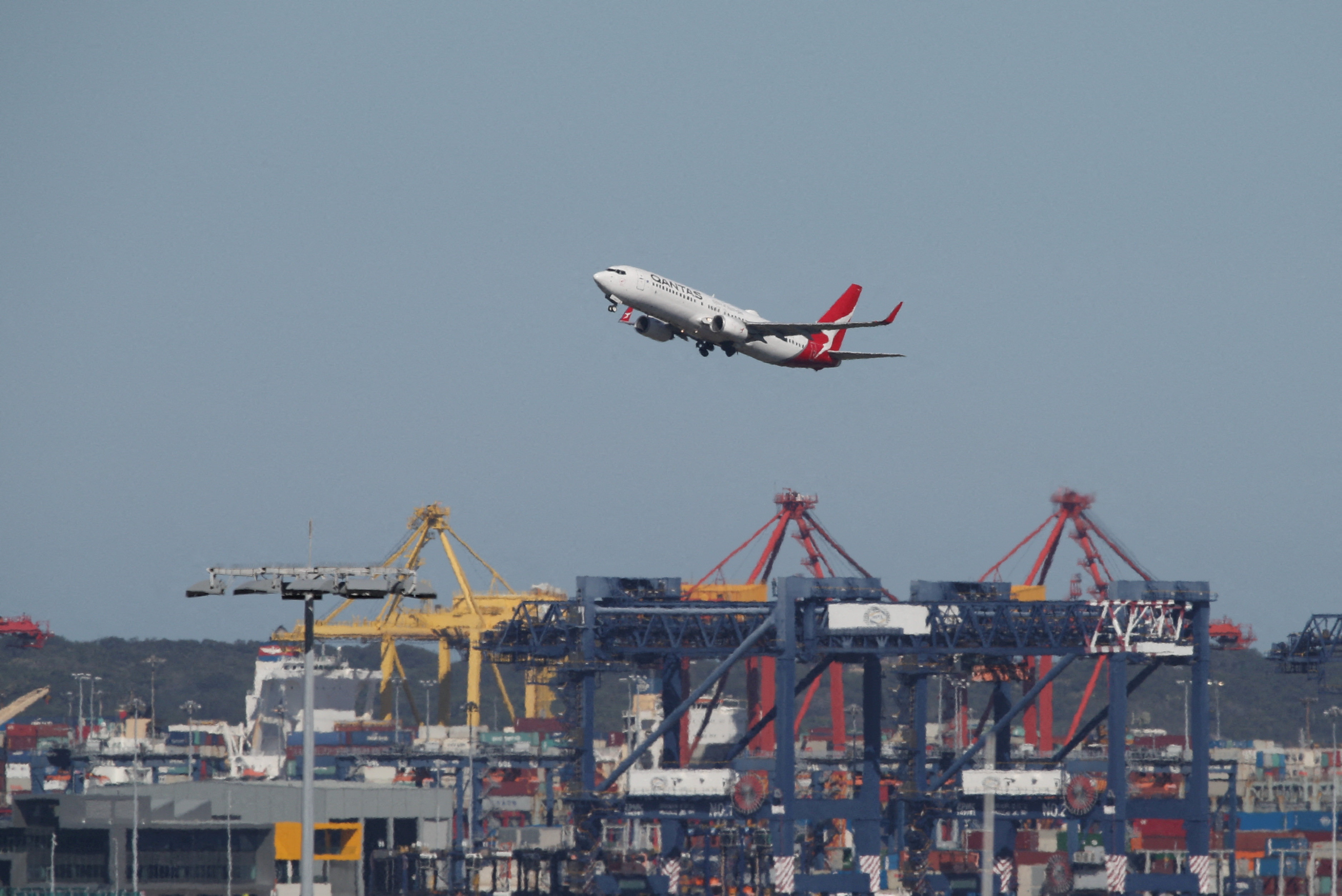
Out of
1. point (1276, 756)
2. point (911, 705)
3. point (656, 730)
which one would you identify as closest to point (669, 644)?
point (656, 730)

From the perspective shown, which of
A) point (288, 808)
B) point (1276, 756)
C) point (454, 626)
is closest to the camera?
point (288, 808)

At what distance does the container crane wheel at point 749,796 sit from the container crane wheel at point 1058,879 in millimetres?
20940

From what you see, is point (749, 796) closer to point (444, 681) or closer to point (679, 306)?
point (679, 306)

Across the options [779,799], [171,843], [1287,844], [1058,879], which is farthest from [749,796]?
[1287,844]

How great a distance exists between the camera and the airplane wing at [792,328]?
86.3 metres

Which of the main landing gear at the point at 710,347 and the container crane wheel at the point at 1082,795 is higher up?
the main landing gear at the point at 710,347

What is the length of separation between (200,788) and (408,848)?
15434mm

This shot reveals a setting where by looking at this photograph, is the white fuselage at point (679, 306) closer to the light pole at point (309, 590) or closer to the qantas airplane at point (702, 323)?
the qantas airplane at point (702, 323)

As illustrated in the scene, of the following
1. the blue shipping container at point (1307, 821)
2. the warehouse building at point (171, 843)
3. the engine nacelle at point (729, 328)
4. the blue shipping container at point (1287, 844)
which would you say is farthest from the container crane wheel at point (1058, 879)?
the engine nacelle at point (729, 328)

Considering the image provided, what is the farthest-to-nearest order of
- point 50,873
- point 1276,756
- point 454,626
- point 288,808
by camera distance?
point 1276,756 → point 454,626 → point 288,808 → point 50,873

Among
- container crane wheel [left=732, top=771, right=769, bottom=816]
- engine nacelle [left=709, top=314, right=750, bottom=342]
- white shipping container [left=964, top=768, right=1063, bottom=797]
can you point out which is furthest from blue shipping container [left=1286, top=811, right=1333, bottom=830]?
engine nacelle [left=709, top=314, right=750, bottom=342]

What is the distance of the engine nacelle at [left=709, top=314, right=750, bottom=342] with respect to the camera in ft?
280

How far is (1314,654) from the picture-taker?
132750mm

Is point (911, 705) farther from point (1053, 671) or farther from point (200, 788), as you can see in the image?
point (200, 788)
